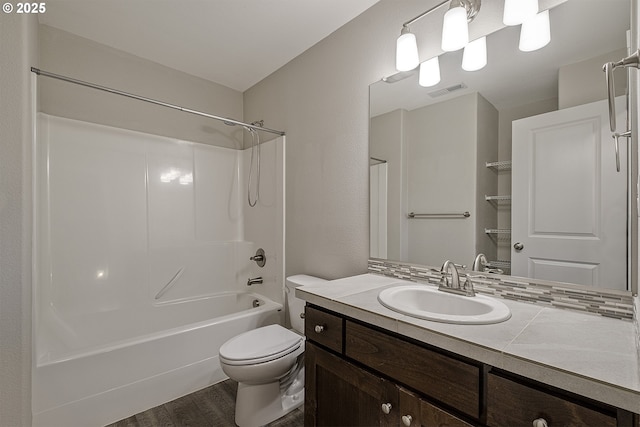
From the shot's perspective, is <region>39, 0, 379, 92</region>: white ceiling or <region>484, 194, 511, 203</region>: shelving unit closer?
<region>484, 194, 511, 203</region>: shelving unit

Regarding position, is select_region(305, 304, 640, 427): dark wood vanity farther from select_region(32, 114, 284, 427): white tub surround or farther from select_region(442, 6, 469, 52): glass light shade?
select_region(442, 6, 469, 52): glass light shade

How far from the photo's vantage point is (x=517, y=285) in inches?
47.0

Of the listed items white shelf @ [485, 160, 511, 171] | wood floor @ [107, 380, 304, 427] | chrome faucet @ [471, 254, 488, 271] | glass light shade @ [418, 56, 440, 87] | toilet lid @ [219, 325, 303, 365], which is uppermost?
glass light shade @ [418, 56, 440, 87]

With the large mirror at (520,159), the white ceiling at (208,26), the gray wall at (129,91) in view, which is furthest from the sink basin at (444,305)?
the gray wall at (129,91)

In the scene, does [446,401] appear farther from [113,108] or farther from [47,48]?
[47,48]

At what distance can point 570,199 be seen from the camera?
1.09 meters

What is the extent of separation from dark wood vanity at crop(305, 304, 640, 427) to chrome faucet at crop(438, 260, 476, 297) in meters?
0.42

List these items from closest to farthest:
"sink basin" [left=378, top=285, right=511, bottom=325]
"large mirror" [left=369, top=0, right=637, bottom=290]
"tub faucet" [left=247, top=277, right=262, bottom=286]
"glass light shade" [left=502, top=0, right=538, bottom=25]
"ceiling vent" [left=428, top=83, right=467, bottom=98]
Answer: "sink basin" [left=378, top=285, right=511, bottom=325] < "large mirror" [left=369, top=0, right=637, bottom=290] < "glass light shade" [left=502, top=0, right=538, bottom=25] < "ceiling vent" [left=428, top=83, right=467, bottom=98] < "tub faucet" [left=247, top=277, right=262, bottom=286]

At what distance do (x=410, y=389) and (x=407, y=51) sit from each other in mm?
1501

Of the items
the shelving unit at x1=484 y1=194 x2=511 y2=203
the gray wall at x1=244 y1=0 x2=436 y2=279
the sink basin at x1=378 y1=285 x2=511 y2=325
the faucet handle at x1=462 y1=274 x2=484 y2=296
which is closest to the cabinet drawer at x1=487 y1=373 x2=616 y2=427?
the sink basin at x1=378 y1=285 x2=511 y2=325

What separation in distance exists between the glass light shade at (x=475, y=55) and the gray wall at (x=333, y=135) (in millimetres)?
305

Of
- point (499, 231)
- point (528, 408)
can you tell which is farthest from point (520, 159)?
point (528, 408)

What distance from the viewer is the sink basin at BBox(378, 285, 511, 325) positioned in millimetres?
924

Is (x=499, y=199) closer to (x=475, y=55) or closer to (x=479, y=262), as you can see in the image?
(x=479, y=262)
